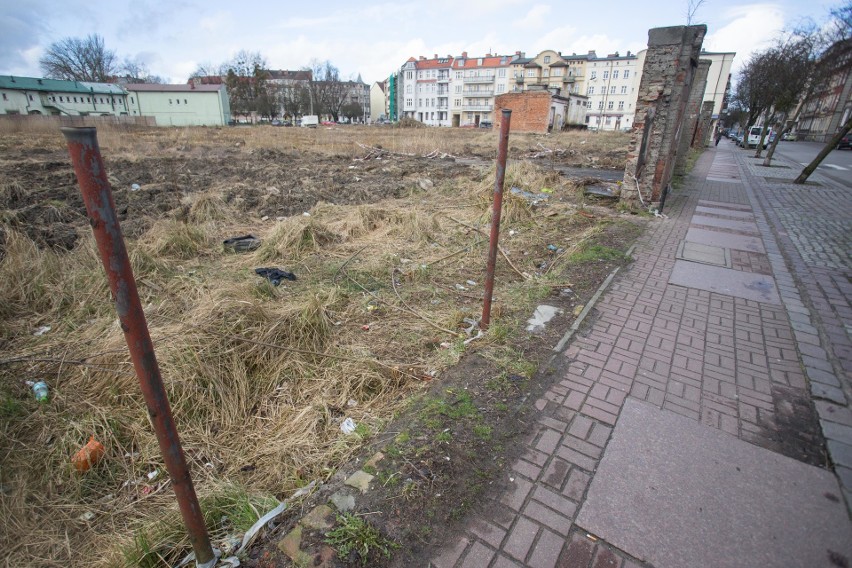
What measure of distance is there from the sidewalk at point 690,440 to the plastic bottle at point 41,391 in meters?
3.08

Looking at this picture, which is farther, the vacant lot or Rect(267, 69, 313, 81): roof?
Rect(267, 69, 313, 81): roof

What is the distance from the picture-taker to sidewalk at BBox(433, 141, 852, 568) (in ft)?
6.33

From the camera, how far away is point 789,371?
3338 mm

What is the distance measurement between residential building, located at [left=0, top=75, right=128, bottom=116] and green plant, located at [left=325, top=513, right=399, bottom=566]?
6247 cm

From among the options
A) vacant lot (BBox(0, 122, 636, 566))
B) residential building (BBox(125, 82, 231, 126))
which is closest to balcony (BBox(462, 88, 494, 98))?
residential building (BBox(125, 82, 231, 126))

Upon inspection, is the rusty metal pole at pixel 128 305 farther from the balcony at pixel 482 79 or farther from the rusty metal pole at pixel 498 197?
the balcony at pixel 482 79

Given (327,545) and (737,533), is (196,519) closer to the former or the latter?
(327,545)

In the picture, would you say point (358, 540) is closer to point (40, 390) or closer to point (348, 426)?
point (348, 426)

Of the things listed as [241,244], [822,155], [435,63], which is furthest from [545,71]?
[241,244]

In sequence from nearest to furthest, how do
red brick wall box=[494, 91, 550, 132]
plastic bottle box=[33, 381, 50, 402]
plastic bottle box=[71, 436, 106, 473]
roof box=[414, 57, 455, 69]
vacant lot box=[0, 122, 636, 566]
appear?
1. vacant lot box=[0, 122, 636, 566]
2. plastic bottle box=[71, 436, 106, 473]
3. plastic bottle box=[33, 381, 50, 402]
4. red brick wall box=[494, 91, 550, 132]
5. roof box=[414, 57, 455, 69]

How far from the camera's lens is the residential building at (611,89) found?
7144cm

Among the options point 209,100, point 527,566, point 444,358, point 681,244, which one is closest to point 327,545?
point 527,566

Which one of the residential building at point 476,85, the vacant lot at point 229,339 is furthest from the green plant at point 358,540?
the residential building at point 476,85

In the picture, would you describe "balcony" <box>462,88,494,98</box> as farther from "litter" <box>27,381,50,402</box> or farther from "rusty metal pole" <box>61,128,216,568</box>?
"rusty metal pole" <box>61,128,216,568</box>
